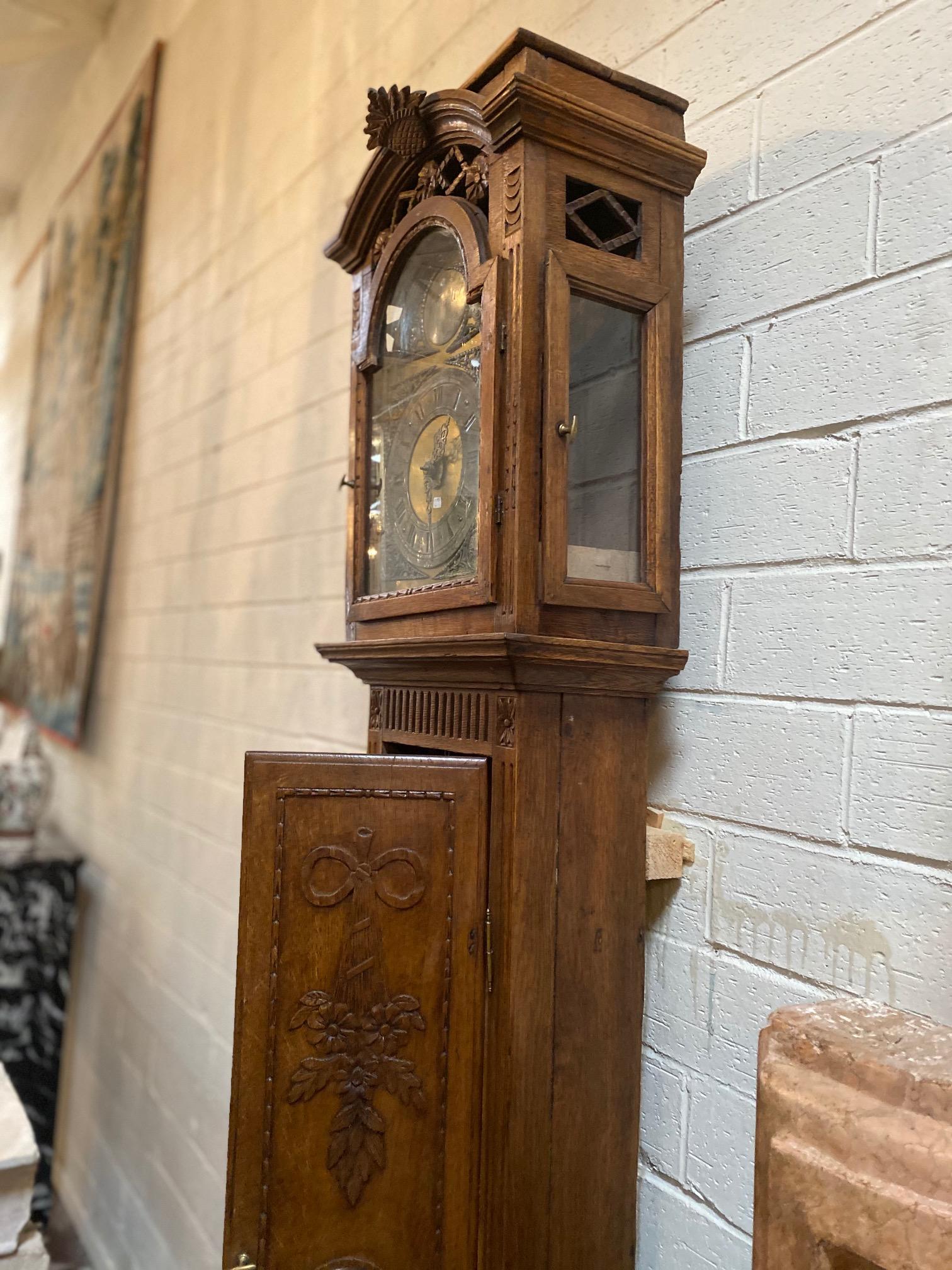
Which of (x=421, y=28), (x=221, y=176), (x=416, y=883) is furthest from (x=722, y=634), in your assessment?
(x=221, y=176)

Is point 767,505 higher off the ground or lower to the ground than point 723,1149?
higher

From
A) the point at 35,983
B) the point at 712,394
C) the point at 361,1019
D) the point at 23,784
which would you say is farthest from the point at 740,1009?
the point at 23,784

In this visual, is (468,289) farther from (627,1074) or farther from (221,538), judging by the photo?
(221,538)

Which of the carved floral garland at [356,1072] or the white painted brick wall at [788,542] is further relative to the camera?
the carved floral garland at [356,1072]

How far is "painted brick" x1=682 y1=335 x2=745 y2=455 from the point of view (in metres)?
1.02

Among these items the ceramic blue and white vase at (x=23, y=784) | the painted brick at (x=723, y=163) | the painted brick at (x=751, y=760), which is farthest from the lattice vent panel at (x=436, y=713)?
the ceramic blue and white vase at (x=23, y=784)

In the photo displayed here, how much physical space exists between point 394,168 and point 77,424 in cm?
277

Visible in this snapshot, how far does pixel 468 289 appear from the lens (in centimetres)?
100

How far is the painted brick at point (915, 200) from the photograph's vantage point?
83 centimetres

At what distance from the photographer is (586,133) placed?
37.4 inches

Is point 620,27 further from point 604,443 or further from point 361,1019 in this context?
point 361,1019

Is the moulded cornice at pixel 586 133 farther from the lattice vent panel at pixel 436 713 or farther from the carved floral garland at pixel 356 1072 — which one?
the carved floral garland at pixel 356 1072

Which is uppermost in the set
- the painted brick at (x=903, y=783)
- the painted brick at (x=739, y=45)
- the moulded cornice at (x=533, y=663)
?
the painted brick at (x=739, y=45)

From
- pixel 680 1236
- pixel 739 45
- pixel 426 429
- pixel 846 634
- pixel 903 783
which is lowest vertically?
pixel 680 1236
